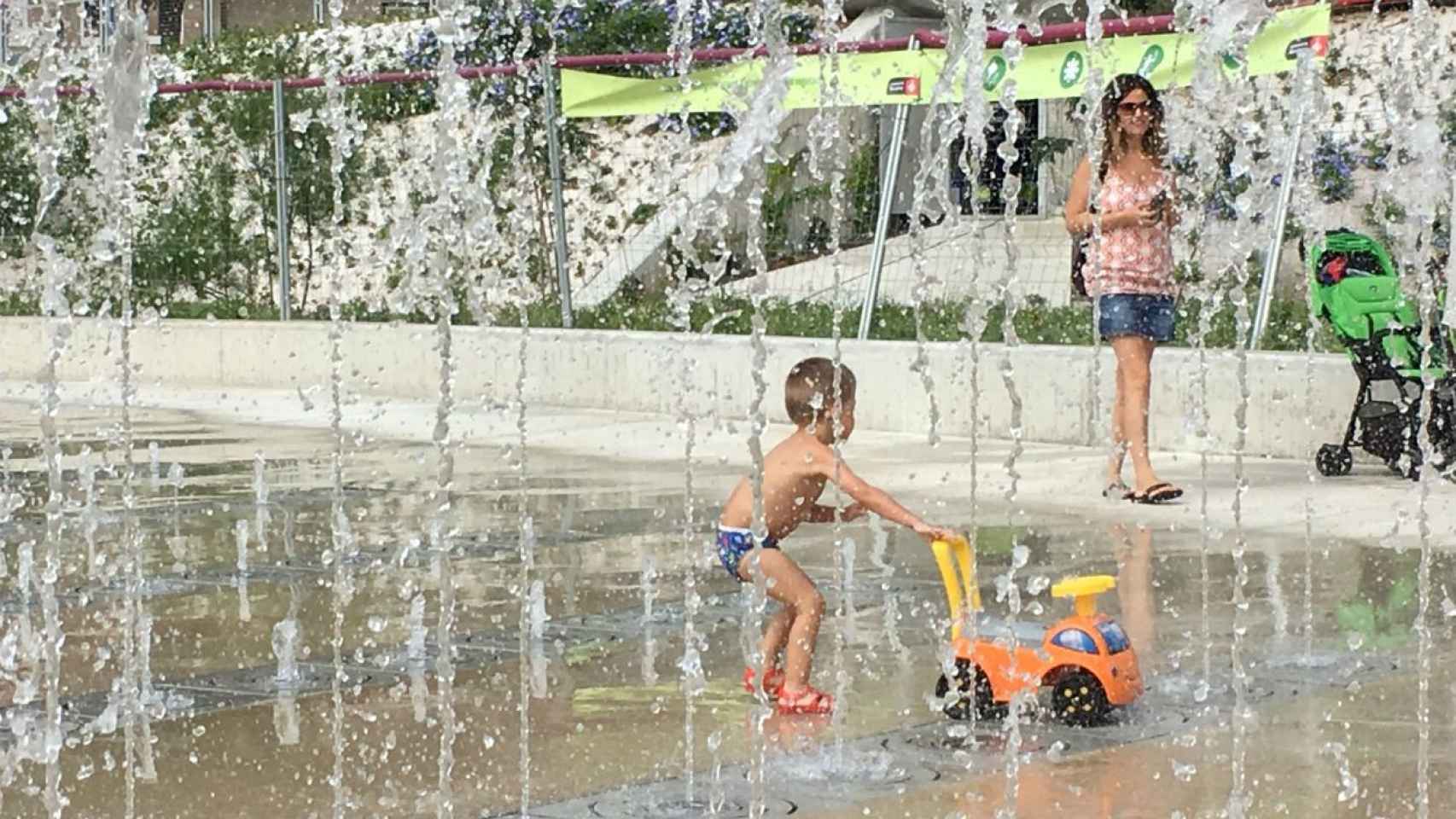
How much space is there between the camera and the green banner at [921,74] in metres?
11.5

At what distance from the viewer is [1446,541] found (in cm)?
860

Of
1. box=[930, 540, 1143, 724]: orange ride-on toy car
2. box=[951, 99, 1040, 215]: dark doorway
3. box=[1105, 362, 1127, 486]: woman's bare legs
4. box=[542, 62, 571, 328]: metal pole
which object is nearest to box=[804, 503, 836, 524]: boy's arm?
box=[930, 540, 1143, 724]: orange ride-on toy car

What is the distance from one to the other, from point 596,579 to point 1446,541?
2663 millimetres

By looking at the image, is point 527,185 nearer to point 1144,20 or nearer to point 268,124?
point 268,124

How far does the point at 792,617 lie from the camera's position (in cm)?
641

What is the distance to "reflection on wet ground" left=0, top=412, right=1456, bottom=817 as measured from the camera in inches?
213

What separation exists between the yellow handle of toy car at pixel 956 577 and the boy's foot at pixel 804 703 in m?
0.33

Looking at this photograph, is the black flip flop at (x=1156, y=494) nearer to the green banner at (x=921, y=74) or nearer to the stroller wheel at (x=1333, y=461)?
the stroller wheel at (x=1333, y=461)

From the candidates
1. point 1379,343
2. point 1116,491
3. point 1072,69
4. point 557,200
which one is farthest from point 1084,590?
point 557,200

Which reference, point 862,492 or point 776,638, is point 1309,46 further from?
point 776,638

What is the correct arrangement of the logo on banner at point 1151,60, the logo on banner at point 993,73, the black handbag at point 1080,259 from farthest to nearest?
the logo on banner at point 993,73 < the logo on banner at point 1151,60 < the black handbag at point 1080,259

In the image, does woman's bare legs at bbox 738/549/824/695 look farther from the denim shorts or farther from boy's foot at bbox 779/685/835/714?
the denim shorts

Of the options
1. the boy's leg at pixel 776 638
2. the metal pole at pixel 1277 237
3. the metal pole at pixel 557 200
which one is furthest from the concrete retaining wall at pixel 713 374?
the boy's leg at pixel 776 638

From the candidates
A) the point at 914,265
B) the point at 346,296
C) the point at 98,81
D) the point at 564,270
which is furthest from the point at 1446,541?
the point at 98,81
